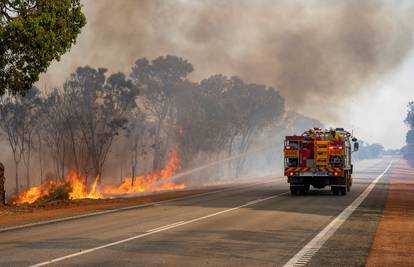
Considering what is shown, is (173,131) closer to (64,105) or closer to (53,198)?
(64,105)

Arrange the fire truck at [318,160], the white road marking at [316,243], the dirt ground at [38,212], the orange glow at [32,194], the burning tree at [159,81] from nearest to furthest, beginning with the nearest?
the white road marking at [316,243] < the dirt ground at [38,212] < the fire truck at [318,160] < the orange glow at [32,194] < the burning tree at [159,81]

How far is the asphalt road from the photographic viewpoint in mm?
9898

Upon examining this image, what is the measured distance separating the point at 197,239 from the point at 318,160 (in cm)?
1645

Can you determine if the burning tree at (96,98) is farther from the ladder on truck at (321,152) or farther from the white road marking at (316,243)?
the white road marking at (316,243)

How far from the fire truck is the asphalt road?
25.3 ft

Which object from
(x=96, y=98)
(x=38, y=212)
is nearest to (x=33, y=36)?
(x=38, y=212)

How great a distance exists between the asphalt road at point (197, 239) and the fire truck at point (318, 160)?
7.70m

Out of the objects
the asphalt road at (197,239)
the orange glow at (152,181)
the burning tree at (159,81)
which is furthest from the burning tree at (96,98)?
the asphalt road at (197,239)

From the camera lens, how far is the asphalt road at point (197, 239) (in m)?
9.90

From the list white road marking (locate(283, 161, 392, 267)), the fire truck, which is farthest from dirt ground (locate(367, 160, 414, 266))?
the fire truck

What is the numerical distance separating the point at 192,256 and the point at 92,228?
17.5 ft

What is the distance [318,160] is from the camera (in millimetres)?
27969

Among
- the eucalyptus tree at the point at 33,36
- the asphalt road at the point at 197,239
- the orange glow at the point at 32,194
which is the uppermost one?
the eucalyptus tree at the point at 33,36

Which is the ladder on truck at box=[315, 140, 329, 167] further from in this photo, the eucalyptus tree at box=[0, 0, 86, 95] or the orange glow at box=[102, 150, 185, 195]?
the orange glow at box=[102, 150, 185, 195]
